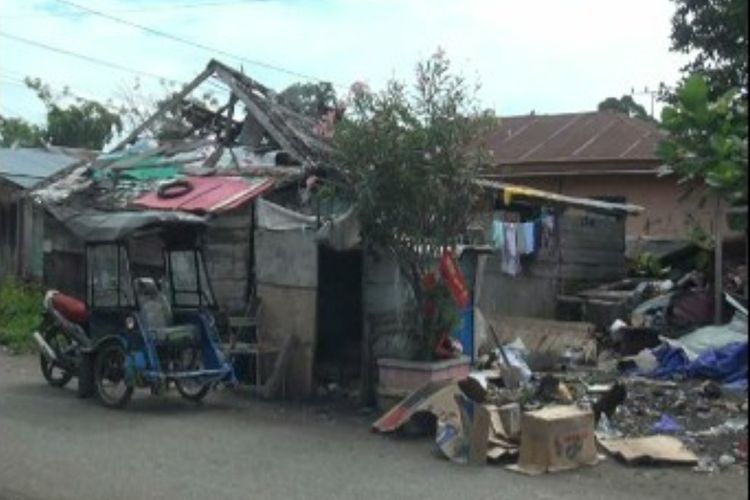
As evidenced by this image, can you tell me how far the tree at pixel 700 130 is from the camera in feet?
16.0

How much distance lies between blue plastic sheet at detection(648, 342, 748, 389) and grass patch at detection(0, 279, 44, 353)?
31.1ft

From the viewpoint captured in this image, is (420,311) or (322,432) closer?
(322,432)

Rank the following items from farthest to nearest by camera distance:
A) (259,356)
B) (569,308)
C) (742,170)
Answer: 1. (569,308)
2. (259,356)
3. (742,170)

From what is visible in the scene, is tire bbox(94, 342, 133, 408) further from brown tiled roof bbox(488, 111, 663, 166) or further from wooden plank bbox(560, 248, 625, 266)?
brown tiled roof bbox(488, 111, 663, 166)

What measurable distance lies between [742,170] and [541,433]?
4.93 meters

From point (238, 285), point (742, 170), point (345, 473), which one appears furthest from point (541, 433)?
point (238, 285)

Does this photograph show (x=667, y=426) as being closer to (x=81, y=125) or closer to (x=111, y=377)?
(x=111, y=377)

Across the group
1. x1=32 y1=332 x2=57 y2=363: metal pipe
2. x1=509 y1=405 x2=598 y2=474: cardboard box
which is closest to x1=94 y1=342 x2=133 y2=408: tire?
x1=32 y1=332 x2=57 y2=363: metal pipe

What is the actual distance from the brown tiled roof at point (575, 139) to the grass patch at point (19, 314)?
1051cm

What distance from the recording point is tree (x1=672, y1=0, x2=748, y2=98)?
625 inches

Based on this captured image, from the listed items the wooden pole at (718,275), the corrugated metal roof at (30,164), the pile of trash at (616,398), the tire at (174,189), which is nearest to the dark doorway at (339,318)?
the pile of trash at (616,398)

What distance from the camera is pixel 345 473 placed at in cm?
850

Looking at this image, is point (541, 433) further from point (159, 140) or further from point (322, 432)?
point (159, 140)

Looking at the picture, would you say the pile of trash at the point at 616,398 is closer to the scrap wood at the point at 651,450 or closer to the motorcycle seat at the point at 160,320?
the scrap wood at the point at 651,450
